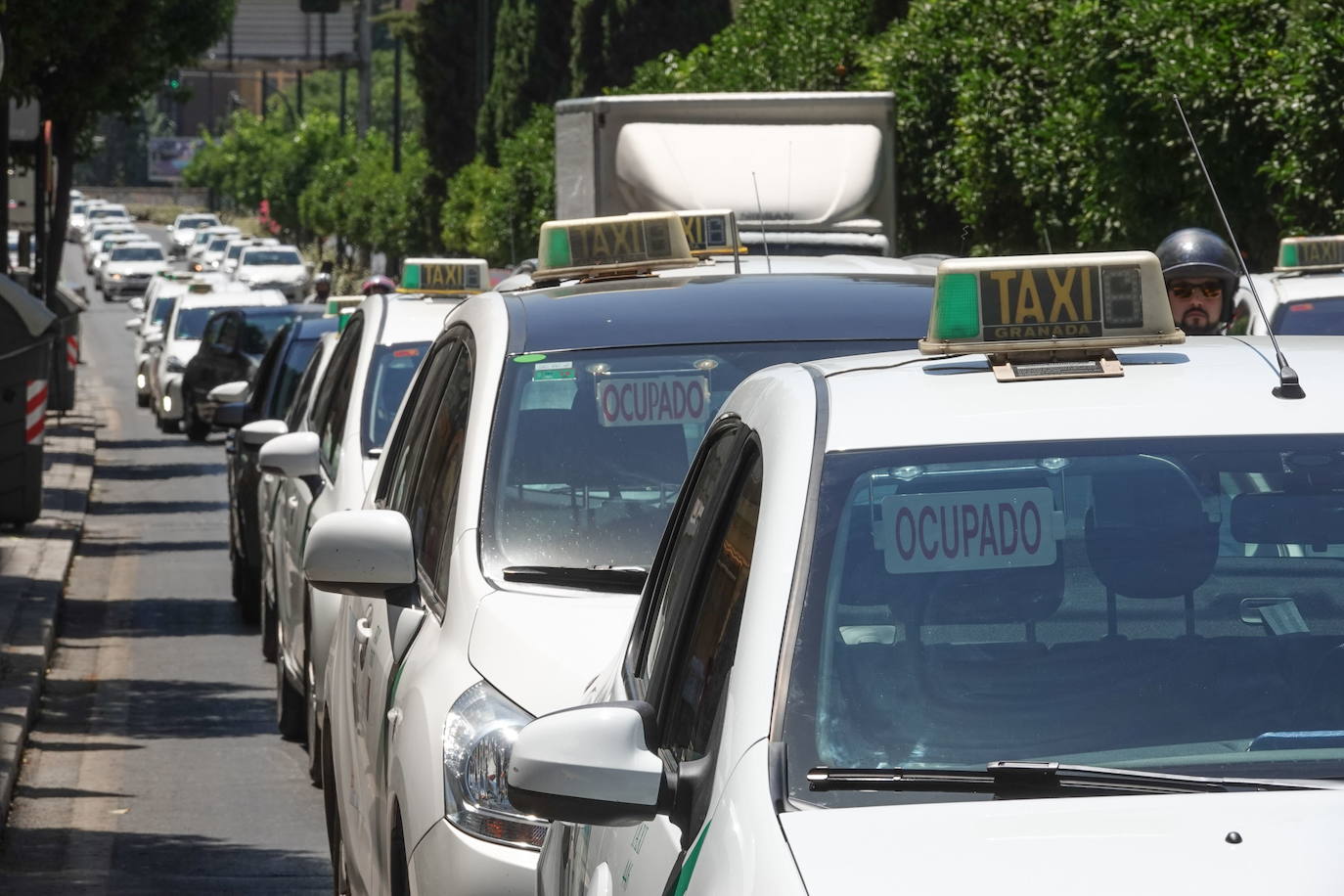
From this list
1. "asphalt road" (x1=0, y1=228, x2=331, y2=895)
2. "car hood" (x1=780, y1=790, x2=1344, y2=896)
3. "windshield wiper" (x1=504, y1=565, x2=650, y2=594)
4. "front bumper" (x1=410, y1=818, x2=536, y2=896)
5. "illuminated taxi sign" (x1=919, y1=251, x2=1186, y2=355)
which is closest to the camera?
"car hood" (x1=780, y1=790, x2=1344, y2=896)

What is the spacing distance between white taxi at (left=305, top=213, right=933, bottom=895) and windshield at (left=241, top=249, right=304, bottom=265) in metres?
58.8

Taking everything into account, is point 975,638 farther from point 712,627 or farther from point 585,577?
point 585,577

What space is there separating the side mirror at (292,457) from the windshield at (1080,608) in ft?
16.4

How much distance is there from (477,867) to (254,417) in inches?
391

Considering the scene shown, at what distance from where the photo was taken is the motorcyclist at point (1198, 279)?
762cm

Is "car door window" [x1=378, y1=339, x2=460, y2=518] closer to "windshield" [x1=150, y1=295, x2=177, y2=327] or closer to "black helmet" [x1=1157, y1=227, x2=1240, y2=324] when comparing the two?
"black helmet" [x1=1157, y1=227, x2=1240, y2=324]

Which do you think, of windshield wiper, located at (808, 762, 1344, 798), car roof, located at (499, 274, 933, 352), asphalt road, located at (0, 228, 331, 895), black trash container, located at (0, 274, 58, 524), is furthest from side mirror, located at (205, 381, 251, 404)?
windshield wiper, located at (808, 762, 1344, 798)

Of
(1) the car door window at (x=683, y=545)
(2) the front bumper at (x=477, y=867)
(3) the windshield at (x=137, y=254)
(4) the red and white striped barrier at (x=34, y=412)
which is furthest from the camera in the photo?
(3) the windshield at (x=137, y=254)

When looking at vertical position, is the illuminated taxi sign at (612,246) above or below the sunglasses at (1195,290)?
above

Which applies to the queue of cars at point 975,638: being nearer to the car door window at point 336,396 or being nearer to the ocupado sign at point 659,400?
the ocupado sign at point 659,400

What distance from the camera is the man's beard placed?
7566mm

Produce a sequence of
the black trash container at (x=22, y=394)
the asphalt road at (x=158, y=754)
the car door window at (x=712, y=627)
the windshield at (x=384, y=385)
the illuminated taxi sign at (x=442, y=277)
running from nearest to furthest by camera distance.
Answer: the car door window at (x=712, y=627) → the asphalt road at (x=158, y=754) → the windshield at (x=384, y=385) → the illuminated taxi sign at (x=442, y=277) → the black trash container at (x=22, y=394)

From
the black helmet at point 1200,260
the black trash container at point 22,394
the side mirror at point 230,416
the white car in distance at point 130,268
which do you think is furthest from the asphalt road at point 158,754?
the white car in distance at point 130,268

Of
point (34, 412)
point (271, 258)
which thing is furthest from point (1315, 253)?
point (271, 258)
